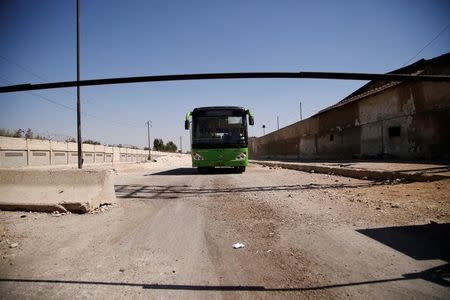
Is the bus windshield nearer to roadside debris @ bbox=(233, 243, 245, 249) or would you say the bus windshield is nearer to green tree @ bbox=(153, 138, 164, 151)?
roadside debris @ bbox=(233, 243, 245, 249)

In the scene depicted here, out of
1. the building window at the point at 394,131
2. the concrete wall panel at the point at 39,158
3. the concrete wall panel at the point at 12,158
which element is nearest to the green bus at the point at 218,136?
the building window at the point at 394,131

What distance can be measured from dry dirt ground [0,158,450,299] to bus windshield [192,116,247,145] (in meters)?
8.10

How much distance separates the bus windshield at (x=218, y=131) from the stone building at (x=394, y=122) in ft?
27.1

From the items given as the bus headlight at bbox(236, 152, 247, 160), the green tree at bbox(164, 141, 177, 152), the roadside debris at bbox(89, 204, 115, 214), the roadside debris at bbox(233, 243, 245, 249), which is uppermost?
the green tree at bbox(164, 141, 177, 152)

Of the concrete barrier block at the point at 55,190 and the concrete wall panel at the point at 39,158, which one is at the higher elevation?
the concrete wall panel at the point at 39,158

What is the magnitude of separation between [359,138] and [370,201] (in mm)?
16037

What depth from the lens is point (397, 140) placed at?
1647cm

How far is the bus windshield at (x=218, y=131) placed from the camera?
14352 mm

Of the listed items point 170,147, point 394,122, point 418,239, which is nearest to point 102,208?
point 418,239

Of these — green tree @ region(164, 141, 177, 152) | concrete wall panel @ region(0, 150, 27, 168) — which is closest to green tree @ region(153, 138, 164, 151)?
green tree @ region(164, 141, 177, 152)

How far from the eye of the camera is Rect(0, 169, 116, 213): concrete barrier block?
5.67 m

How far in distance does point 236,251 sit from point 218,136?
10859 millimetres

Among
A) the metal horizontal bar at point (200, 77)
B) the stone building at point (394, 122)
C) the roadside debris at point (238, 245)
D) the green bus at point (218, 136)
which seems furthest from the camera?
the green bus at point (218, 136)

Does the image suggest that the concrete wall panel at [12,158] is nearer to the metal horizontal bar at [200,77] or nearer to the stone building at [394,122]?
the metal horizontal bar at [200,77]
